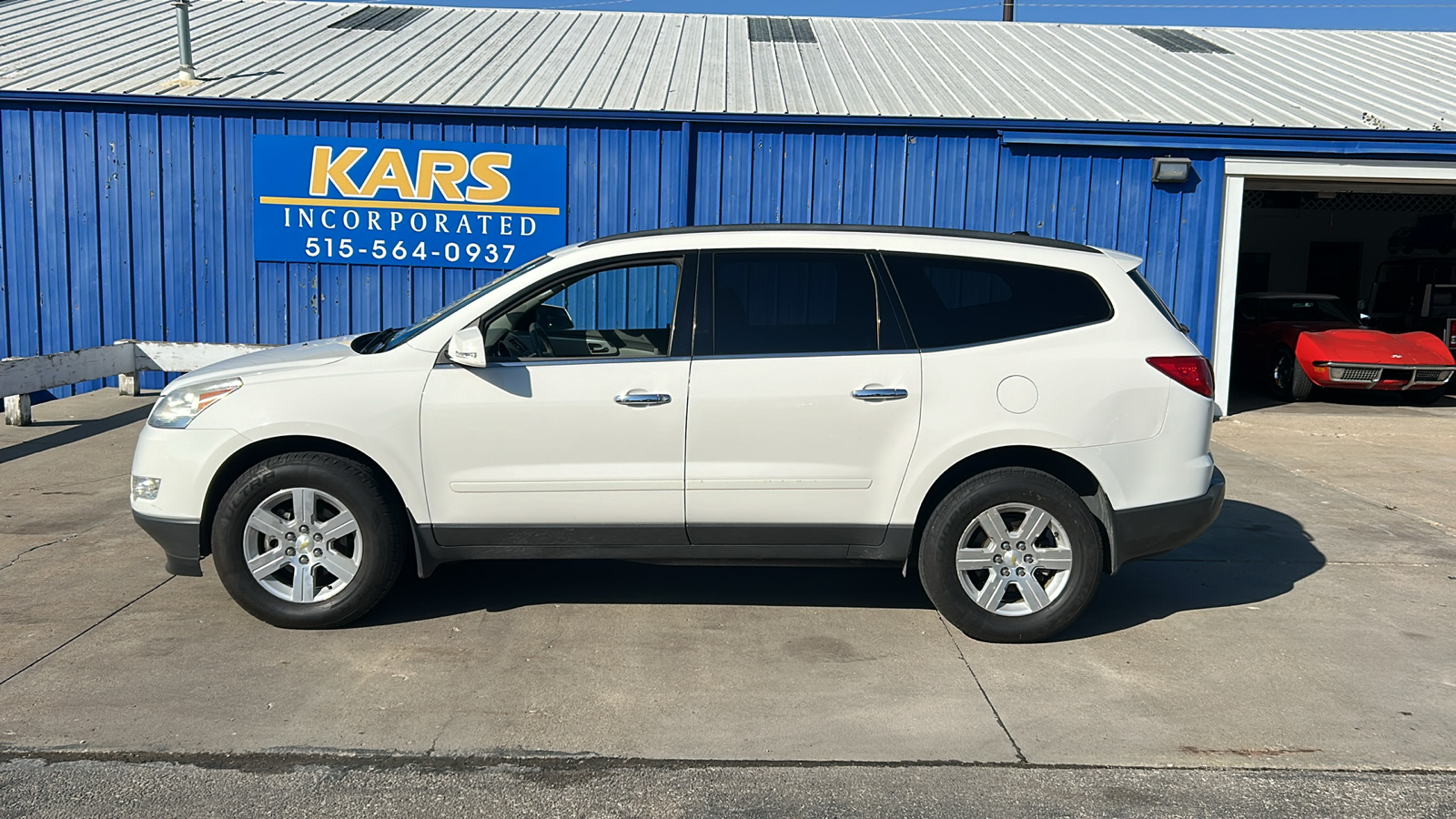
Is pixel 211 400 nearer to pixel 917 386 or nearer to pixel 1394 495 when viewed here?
pixel 917 386

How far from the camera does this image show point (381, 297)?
11.7 metres

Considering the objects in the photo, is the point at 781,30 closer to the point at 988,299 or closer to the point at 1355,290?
the point at 988,299

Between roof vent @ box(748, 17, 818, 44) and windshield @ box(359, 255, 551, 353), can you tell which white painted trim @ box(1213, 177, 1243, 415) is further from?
windshield @ box(359, 255, 551, 353)

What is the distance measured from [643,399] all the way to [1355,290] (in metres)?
24.3

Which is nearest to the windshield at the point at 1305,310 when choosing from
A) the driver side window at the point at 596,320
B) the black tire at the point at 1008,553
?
the black tire at the point at 1008,553

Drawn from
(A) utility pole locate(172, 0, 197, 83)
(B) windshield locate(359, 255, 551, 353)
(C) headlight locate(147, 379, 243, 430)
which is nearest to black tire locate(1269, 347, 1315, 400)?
(B) windshield locate(359, 255, 551, 353)

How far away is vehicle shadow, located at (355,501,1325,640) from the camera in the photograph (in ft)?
17.1

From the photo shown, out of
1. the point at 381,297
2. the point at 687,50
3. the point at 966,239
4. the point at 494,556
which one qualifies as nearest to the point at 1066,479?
the point at 966,239

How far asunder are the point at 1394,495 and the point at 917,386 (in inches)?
205

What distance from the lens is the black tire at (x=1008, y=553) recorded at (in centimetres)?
465

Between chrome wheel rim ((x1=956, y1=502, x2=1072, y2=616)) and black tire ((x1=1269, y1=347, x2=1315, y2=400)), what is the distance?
10267 mm

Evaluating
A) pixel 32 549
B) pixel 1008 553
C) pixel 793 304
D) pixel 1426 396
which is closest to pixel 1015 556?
pixel 1008 553

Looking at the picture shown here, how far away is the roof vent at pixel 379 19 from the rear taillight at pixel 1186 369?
44.3 feet

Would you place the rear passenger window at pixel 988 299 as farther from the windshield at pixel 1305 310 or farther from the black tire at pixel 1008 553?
the windshield at pixel 1305 310
